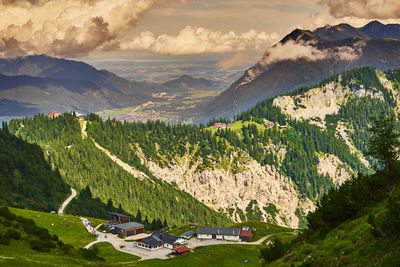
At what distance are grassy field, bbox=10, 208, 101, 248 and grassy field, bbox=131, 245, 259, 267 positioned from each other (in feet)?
112

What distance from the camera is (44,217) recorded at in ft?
426

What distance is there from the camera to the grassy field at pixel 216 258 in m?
96.8

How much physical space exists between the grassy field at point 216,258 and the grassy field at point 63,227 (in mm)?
34200

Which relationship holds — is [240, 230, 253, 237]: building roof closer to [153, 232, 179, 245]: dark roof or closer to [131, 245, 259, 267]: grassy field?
[131, 245, 259, 267]: grassy field

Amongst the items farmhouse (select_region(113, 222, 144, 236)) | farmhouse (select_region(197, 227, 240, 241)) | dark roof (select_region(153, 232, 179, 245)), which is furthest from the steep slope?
farmhouse (select_region(113, 222, 144, 236))

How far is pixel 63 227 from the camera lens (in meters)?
130

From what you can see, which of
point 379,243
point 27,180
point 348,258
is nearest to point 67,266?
point 348,258

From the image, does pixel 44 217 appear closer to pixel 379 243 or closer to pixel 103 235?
pixel 103 235

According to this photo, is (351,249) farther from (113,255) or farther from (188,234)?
(188,234)

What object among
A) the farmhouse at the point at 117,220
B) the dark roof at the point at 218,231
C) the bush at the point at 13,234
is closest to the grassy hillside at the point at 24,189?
the farmhouse at the point at 117,220

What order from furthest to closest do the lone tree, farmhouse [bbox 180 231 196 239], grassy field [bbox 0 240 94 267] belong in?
farmhouse [bbox 180 231 196 239] → the lone tree → grassy field [bbox 0 240 94 267]

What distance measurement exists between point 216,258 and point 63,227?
6252cm

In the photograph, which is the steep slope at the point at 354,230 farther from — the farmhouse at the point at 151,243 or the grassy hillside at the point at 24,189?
the grassy hillside at the point at 24,189

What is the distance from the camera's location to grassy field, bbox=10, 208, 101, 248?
4683 inches
